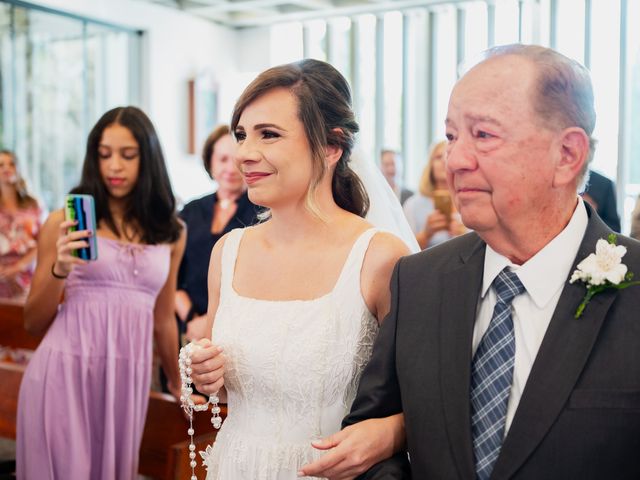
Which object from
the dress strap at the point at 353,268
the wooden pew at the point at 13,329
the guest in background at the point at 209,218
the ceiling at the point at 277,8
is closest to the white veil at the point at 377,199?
the dress strap at the point at 353,268

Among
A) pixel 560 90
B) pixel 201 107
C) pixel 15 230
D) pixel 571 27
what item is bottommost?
pixel 15 230

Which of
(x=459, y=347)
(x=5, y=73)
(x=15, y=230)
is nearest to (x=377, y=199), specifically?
(x=459, y=347)

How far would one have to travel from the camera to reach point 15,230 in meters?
6.46

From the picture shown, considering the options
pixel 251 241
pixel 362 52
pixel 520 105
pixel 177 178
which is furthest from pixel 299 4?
pixel 520 105

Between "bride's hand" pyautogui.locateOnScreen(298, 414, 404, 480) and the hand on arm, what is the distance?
158cm

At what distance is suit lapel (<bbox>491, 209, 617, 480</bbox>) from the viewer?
4.75 feet

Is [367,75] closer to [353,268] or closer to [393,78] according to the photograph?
[393,78]

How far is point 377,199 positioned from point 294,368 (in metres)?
0.67

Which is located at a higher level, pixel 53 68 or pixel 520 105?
pixel 53 68

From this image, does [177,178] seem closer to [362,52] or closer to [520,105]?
[362,52]

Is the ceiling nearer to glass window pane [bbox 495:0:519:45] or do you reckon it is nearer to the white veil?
glass window pane [bbox 495:0:519:45]

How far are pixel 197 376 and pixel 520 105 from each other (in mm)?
1053

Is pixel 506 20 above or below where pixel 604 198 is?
above

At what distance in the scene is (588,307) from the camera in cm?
150
